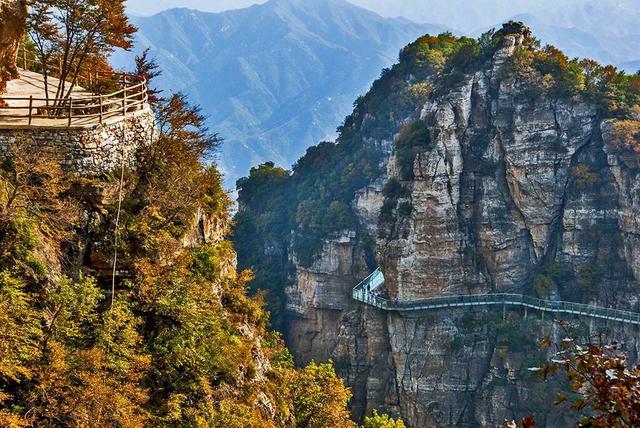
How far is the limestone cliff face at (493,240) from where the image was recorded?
125 ft

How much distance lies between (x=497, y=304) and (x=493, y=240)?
413 centimetres

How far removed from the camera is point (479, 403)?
126ft

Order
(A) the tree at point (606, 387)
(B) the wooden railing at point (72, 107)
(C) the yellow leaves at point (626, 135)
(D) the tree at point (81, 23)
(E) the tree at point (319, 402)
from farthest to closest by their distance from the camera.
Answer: (C) the yellow leaves at point (626, 135) < (E) the tree at point (319, 402) < (D) the tree at point (81, 23) < (B) the wooden railing at point (72, 107) < (A) the tree at point (606, 387)

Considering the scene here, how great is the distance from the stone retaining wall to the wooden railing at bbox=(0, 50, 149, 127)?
0.94ft

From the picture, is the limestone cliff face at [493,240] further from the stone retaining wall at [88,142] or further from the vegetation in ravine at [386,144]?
the stone retaining wall at [88,142]

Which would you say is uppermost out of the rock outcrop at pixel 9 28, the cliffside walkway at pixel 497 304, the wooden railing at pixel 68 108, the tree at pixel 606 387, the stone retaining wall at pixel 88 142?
the rock outcrop at pixel 9 28

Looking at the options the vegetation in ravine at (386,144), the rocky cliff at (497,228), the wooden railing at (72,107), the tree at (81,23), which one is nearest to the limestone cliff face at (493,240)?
the rocky cliff at (497,228)

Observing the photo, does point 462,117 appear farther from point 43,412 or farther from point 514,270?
point 43,412

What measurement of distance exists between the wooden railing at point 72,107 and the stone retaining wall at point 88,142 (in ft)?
0.94

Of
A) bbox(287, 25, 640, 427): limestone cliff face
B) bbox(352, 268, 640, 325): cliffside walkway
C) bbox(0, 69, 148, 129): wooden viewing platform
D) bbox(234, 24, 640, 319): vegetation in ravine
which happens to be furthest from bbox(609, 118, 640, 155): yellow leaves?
bbox(0, 69, 148, 129): wooden viewing platform

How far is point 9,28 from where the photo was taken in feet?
49.9

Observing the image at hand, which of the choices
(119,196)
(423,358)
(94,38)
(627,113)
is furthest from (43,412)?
(627,113)

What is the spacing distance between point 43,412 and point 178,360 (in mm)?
3505

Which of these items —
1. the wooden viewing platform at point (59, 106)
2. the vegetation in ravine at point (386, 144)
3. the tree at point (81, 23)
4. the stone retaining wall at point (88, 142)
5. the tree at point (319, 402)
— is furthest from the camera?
the vegetation in ravine at point (386, 144)
